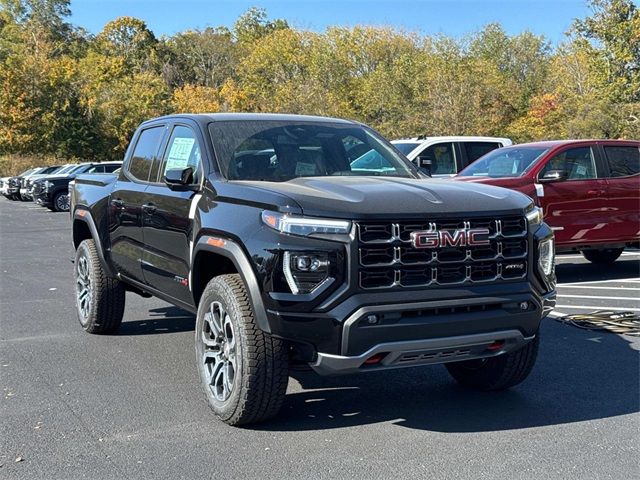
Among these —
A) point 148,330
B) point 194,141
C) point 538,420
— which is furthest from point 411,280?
point 148,330

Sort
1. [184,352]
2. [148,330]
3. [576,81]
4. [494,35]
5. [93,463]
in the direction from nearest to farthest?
[93,463] → [184,352] → [148,330] → [576,81] → [494,35]

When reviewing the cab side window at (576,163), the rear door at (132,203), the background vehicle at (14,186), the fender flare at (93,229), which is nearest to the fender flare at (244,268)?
the rear door at (132,203)

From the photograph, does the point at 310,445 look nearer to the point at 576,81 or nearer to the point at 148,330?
the point at 148,330

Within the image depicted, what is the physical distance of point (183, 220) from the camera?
520cm

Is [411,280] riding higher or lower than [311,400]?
higher

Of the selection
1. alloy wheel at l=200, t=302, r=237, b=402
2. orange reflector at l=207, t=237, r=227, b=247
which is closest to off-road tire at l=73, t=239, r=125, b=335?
alloy wheel at l=200, t=302, r=237, b=402

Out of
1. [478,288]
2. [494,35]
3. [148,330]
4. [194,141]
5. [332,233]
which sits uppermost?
[494,35]

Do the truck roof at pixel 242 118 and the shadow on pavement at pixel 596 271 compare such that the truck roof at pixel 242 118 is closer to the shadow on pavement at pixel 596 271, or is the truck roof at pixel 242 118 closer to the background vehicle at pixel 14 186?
the shadow on pavement at pixel 596 271

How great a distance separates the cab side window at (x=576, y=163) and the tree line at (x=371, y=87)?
820 inches

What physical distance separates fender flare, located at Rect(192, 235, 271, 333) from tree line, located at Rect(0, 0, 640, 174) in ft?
92.1

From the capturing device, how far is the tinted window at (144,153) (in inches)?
247

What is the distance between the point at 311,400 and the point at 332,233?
1553mm

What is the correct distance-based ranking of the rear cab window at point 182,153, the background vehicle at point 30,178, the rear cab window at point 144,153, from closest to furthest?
the rear cab window at point 182,153 < the rear cab window at point 144,153 < the background vehicle at point 30,178

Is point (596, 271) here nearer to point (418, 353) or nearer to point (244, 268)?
point (418, 353)
